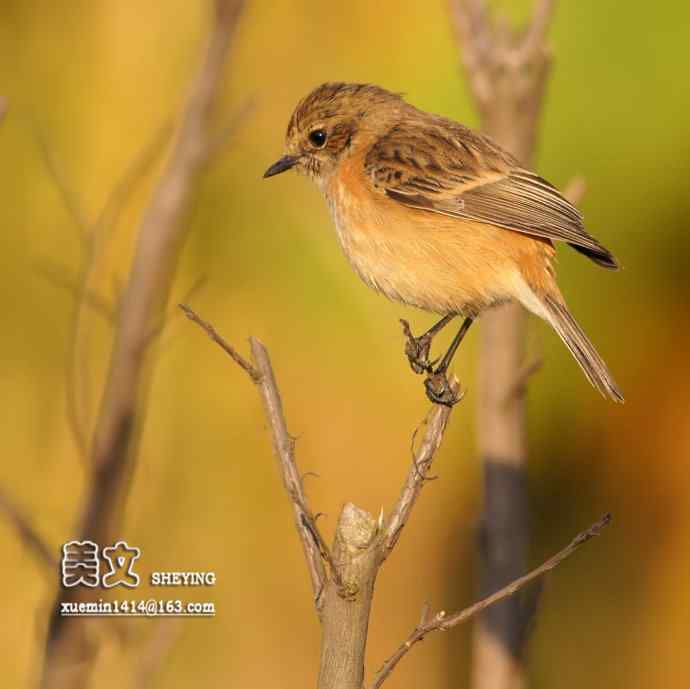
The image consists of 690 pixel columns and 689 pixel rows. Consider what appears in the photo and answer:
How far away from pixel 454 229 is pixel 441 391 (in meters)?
0.92

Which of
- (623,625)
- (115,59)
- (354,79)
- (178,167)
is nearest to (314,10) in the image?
(354,79)

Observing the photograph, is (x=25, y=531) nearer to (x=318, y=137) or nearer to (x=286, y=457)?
(x=286, y=457)

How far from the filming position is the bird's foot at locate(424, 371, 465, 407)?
3.58 metres

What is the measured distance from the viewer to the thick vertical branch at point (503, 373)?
4332 mm

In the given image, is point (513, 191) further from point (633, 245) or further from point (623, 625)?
point (623, 625)

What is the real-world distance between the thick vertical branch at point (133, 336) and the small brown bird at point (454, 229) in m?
0.96

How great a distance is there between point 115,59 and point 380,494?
2.86 m

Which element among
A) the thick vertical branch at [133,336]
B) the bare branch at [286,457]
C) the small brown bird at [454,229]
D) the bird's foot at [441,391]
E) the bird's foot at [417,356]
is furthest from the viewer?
the small brown bird at [454,229]

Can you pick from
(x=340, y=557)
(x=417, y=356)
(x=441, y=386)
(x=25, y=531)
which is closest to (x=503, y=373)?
(x=417, y=356)

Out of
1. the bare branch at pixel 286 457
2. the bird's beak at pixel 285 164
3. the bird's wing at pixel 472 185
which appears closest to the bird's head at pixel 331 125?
the bird's beak at pixel 285 164

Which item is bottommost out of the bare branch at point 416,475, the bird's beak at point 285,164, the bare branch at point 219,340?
the bare branch at point 416,475

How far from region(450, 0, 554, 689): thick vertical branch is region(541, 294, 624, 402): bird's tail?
0.24 m

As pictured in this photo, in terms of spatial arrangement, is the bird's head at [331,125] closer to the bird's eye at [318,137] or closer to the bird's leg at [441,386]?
the bird's eye at [318,137]

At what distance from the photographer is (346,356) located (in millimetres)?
6137
